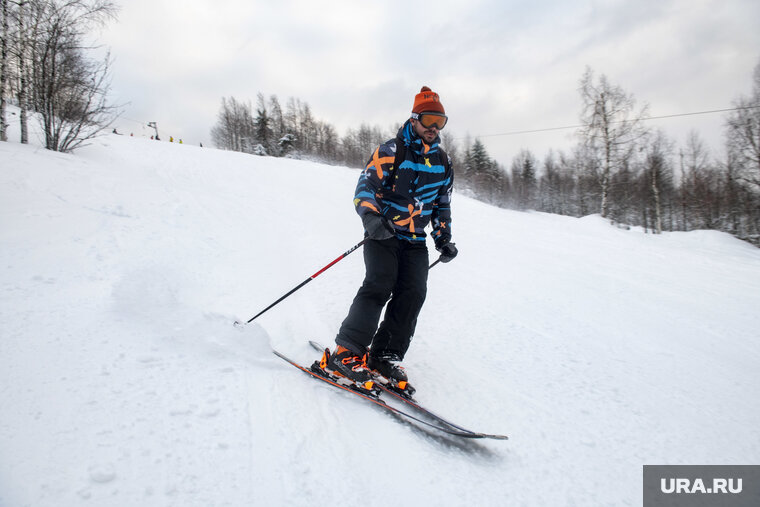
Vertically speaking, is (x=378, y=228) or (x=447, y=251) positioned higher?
(x=378, y=228)

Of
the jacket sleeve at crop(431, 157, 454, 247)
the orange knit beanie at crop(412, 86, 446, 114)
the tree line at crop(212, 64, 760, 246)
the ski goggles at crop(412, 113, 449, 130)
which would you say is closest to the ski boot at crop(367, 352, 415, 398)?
the jacket sleeve at crop(431, 157, 454, 247)

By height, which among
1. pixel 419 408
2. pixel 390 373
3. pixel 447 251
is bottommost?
pixel 419 408

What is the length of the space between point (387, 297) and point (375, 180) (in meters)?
0.90

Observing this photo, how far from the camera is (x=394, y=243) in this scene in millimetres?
2650

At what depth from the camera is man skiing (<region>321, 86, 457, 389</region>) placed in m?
2.49

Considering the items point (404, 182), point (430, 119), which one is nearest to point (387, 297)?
point (404, 182)

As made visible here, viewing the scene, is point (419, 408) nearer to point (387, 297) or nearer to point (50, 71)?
point (387, 297)

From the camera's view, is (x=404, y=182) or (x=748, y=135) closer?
(x=404, y=182)

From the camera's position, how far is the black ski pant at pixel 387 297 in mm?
2496

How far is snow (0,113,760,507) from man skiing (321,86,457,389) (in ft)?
1.06

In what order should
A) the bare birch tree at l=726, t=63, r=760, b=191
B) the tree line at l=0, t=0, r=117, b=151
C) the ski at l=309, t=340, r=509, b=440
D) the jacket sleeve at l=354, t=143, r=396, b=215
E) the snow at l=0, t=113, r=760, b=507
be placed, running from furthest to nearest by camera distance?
the bare birch tree at l=726, t=63, r=760, b=191 < the tree line at l=0, t=0, r=117, b=151 < the jacket sleeve at l=354, t=143, r=396, b=215 < the ski at l=309, t=340, r=509, b=440 < the snow at l=0, t=113, r=760, b=507

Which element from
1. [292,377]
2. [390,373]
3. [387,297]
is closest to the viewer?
[292,377]

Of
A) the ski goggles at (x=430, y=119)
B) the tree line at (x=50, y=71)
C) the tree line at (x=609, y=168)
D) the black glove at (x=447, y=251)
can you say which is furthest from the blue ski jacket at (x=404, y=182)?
the tree line at (x=609, y=168)

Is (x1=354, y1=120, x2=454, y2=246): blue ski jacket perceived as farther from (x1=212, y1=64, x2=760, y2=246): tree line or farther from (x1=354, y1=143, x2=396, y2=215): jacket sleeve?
(x1=212, y1=64, x2=760, y2=246): tree line
